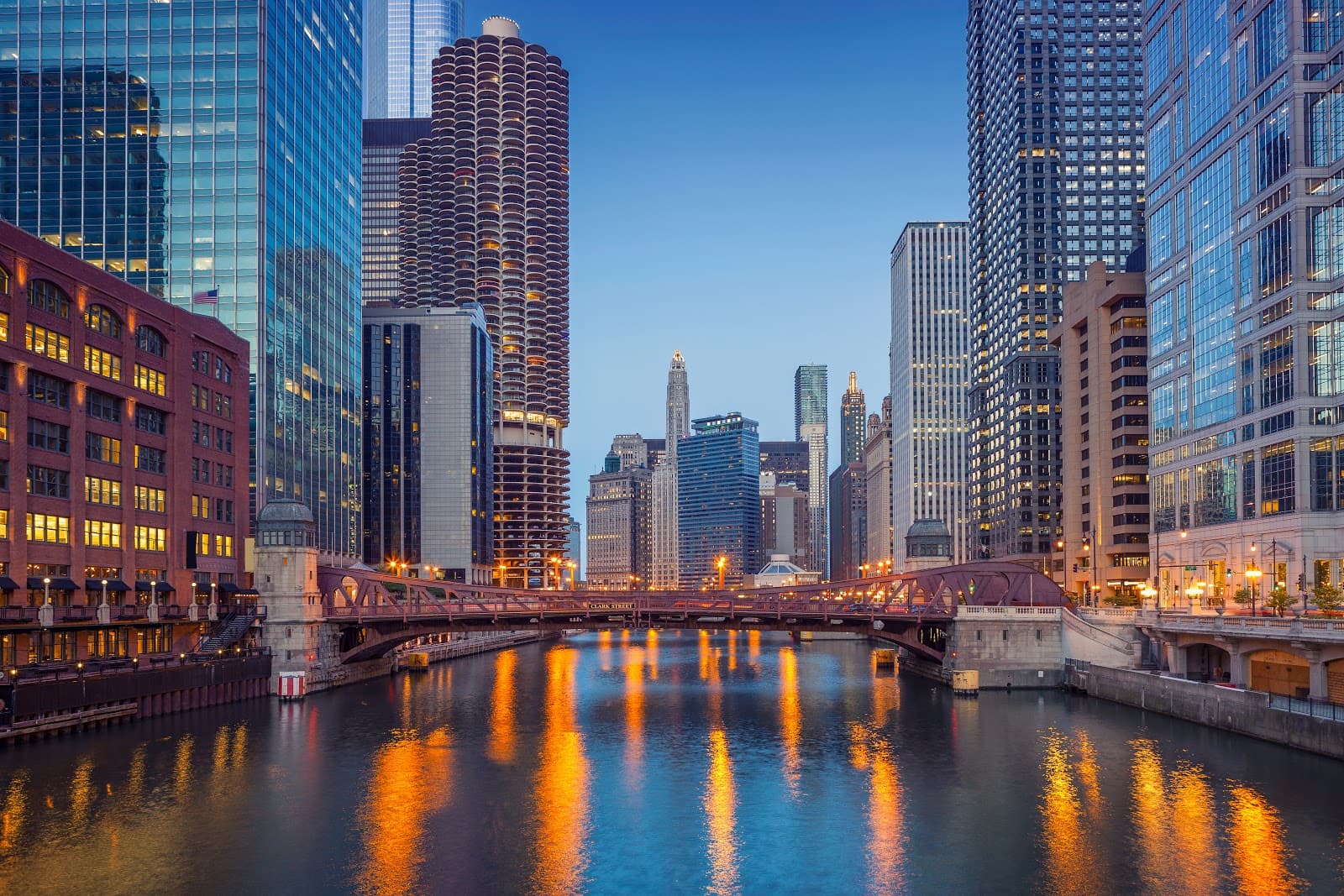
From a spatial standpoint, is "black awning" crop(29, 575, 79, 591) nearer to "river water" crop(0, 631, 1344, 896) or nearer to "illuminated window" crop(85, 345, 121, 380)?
"river water" crop(0, 631, 1344, 896)

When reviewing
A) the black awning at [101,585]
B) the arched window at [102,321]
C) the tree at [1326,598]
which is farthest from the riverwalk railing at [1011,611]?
the arched window at [102,321]

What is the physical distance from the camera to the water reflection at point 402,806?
142ft

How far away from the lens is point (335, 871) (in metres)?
43.8

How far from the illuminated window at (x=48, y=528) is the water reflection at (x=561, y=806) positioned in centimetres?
3701

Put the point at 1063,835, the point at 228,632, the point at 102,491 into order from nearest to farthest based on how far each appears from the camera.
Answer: the point at 1063,835
the point at 102,491
the point at 228,632

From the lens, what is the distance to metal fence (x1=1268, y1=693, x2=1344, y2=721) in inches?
2416

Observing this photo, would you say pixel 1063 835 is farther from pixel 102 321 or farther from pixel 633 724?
pixel 102 321

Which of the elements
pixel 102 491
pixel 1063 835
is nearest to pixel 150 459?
pixel 102 491

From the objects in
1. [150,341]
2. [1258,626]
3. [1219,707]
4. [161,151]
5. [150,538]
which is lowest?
[1219,707]

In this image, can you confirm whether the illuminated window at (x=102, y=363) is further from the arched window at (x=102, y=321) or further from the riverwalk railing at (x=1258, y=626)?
the riverwalk railing at (x=1258, y=626)

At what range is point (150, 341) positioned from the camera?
9469 cm

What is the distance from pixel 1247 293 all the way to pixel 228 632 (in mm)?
96700

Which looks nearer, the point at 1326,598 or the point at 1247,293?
the point at 1326,598

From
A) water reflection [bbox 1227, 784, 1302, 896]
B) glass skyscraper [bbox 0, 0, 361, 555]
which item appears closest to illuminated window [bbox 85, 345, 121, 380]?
glass skyscraper [bbox 0, 0, 361, 555]
